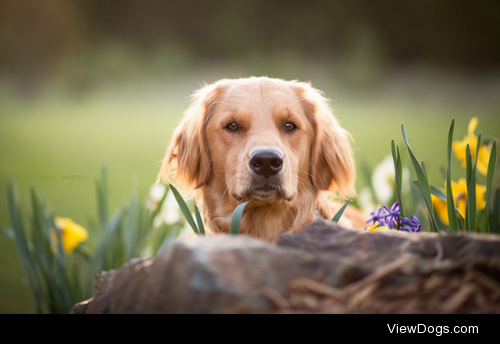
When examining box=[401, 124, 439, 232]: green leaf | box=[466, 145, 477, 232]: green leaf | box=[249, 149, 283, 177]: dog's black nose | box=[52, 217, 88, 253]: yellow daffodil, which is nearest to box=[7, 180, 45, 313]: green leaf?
box=[52, 217, 88, 253]: yellow daffodil

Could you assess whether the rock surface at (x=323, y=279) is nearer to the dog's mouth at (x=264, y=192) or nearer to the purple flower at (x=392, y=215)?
the purple flower at (x=392, y=215)

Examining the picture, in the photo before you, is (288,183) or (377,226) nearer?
(377,226)

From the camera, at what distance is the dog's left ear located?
2.09 metres

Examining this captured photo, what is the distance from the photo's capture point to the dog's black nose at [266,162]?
5.26 feet

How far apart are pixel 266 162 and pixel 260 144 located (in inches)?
4.0

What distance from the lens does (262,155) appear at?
160cm

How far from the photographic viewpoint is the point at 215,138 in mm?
1954

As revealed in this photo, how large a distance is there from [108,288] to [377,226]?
1037 mm

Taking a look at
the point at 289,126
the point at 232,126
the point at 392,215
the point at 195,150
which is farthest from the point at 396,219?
the point at 195,150

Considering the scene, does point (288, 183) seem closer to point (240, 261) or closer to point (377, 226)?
point (377, 226)

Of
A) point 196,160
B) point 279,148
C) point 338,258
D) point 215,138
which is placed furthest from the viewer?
point 196,160

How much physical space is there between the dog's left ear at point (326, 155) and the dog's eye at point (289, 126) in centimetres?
22

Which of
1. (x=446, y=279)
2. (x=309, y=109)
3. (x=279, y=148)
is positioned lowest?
(x=446, y=279)
